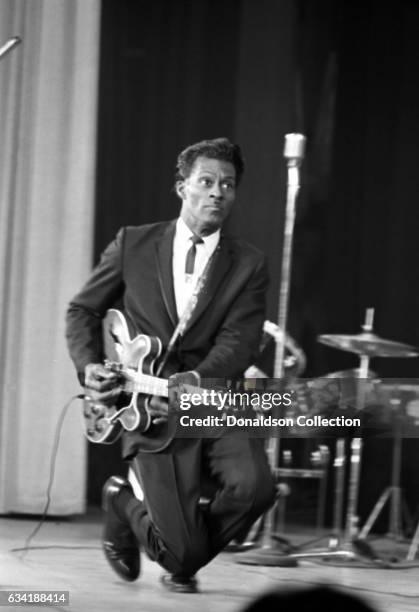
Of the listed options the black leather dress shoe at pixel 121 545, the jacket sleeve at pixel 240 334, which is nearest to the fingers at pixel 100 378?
the jacket sleeve at pixel 240 334

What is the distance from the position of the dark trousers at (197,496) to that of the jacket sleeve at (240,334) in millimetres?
236

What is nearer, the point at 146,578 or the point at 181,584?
the point at 181,584

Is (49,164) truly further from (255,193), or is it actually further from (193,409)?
(193,409)

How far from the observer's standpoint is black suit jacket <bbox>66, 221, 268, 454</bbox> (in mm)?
3682

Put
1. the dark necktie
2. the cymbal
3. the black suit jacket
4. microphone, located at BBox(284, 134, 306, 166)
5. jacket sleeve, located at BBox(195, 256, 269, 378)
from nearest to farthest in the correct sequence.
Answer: jacket sleeve, located at BBox(195, 256, 269, 378)
the black suit jacket
the dark necktie
microphone, located at BBox(284, 134, 306, 166)
the cymbal

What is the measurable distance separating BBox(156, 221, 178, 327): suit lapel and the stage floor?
0.89 m

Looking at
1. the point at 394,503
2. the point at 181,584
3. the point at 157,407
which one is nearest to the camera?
the point at 157,407

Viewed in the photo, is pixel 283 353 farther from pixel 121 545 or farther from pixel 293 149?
pixel 121 545

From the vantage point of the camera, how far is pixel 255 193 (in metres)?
6.21

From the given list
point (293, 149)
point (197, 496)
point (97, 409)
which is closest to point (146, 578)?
point (197, 496)

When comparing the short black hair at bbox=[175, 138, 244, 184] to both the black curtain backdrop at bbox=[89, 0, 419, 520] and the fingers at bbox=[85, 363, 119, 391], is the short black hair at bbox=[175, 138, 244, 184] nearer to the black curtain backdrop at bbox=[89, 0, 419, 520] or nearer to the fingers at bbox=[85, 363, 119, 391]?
the fingers at bbox=[85, 363, 119, 391]

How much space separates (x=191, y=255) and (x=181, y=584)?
42.5 inches

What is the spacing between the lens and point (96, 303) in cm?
384

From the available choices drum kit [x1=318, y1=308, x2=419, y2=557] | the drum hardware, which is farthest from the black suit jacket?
the drum hardware
